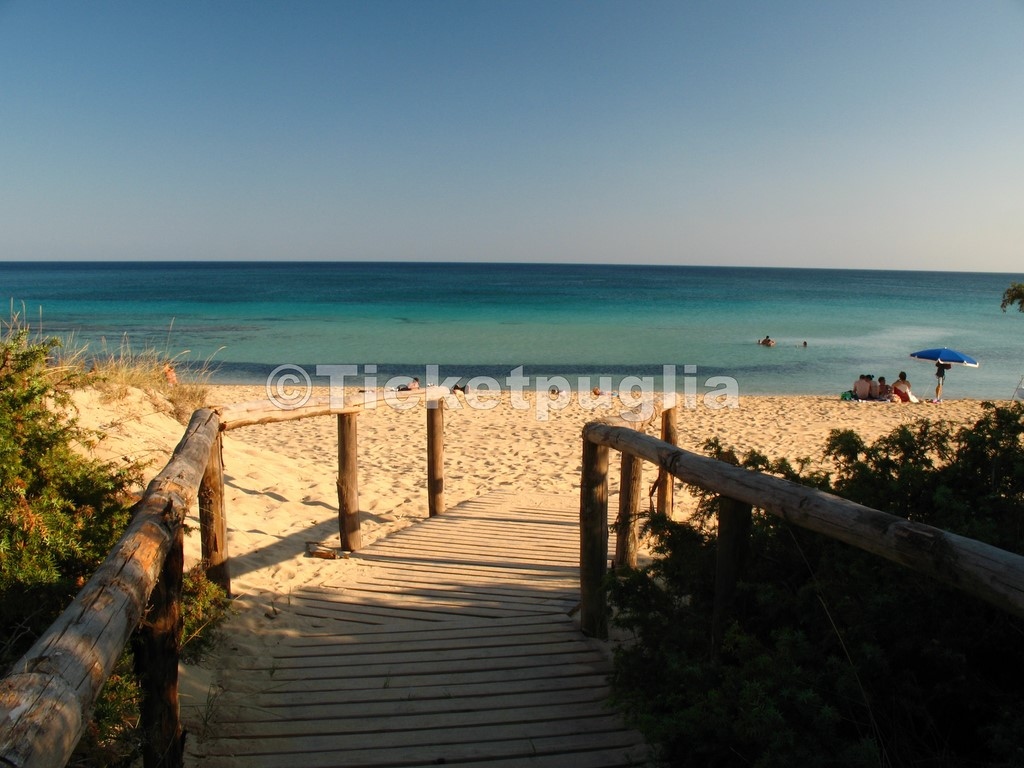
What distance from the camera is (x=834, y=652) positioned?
7.86 ft

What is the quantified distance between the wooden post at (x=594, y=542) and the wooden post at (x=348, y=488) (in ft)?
8.19

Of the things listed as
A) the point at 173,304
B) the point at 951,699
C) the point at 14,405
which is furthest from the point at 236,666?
the point at 173,304

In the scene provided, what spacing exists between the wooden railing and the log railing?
1926 millimetres

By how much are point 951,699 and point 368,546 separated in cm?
449

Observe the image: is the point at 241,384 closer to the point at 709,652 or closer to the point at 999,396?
the point at 709,652

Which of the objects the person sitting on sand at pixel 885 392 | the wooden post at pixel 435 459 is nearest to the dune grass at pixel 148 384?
the wooden post at pixel 435 459

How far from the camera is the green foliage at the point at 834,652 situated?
2.05m

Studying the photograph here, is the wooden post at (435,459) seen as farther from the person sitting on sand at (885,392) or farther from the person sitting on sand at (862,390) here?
the person sitting on sand at (885,392)

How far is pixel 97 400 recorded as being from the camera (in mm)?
7512

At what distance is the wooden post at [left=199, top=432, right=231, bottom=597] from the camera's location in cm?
412

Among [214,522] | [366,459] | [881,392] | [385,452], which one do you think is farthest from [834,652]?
[881,392]

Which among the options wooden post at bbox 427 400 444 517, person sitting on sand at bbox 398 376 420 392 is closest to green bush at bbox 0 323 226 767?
wooden post at bbox 427 400 444 517

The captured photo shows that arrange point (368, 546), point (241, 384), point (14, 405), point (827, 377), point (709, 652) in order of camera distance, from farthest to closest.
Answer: point (827, 377) < point (241, 384) < point (368, 546) < point (14, 405) < point (709, 652)

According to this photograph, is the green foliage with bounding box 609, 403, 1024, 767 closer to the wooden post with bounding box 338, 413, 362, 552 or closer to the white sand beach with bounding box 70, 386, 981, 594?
the white sand beach with bounding box 70, 386, 981, 594
